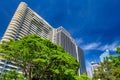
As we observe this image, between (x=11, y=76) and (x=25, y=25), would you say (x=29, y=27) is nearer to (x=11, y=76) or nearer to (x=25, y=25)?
(x=25, y=25)

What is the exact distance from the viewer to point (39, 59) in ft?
40.7

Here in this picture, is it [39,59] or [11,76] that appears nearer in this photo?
[39,59]

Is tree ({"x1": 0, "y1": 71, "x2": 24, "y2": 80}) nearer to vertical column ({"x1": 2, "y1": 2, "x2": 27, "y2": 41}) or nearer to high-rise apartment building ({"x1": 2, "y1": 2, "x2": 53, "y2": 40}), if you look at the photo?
vertical column ({"x1": 2, "y1": 2, "x2": 27, "y2": 41})

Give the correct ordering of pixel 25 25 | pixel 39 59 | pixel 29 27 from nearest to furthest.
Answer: pixel 39 59
pixel 25 25
pixel 29 27

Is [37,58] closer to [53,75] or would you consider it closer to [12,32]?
[53,75]

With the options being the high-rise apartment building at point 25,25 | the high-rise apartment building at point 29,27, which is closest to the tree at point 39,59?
the high-rise apartment building at point 29,27

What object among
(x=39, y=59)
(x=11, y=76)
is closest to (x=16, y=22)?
(x=11, y=76)

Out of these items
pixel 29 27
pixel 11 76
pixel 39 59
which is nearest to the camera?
pixel 39 59

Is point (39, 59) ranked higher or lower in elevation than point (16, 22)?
lower

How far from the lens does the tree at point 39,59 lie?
13164mm

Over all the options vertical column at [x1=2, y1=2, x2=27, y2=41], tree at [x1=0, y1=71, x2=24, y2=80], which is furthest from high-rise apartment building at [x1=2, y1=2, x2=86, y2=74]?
tree at [x1=0, y1=71, x2=24, y2=80]

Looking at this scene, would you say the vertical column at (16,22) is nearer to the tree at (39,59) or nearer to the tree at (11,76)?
the tree at (11,76)

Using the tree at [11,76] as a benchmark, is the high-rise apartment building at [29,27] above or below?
above

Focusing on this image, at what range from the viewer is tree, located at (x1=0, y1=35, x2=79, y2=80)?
43.2 feet
